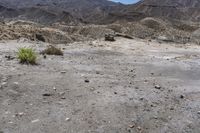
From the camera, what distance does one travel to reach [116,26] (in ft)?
163

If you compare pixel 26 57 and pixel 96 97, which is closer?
pixel 96 97

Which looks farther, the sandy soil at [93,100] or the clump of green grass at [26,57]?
the clump of green grass at [26,57]

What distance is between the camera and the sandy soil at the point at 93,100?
892 cm

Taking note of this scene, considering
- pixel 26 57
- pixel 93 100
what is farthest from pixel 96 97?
pixel 26 57

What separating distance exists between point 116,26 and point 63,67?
35571 mm

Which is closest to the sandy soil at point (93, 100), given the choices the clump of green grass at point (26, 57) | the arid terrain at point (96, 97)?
the arid terrain at point (96, 97)

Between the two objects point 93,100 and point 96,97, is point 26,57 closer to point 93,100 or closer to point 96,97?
point 96,97

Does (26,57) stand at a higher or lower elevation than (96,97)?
higher

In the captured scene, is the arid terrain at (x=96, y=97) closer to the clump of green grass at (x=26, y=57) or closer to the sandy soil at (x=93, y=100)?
the sandy soil at (x=93, y=100)

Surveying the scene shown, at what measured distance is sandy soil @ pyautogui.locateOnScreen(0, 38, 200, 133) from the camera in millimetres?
8922

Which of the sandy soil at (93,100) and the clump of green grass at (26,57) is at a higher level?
the clump of green grass at (26,57)

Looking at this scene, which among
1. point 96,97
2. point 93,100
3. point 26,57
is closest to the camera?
point 93,100

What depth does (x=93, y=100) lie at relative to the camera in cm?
1041

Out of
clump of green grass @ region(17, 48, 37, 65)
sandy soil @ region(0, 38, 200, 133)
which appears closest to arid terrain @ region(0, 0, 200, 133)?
sandy soil @ region(0, 38, 200, 133)
